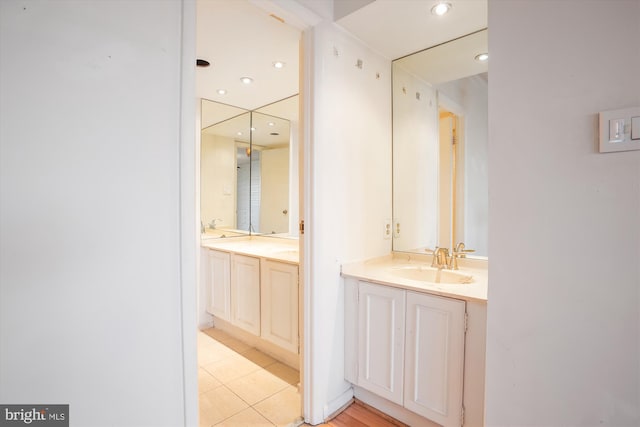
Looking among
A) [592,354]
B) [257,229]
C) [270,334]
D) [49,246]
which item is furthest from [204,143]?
[592,354]

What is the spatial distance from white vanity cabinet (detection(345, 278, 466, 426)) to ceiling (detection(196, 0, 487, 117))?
1462mm

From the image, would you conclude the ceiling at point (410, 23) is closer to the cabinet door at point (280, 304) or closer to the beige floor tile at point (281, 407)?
the cabinet door at point (280, 304)

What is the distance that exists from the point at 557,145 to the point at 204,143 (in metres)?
2.96

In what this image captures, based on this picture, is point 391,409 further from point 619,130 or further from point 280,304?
point 619,130

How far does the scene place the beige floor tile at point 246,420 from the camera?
1733mm

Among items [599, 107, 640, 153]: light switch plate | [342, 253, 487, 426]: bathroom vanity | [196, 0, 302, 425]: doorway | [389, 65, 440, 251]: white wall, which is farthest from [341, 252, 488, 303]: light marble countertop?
[599, 107, 640, 153]: light switch plate

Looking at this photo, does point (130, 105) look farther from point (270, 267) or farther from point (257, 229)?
point (257, 229)

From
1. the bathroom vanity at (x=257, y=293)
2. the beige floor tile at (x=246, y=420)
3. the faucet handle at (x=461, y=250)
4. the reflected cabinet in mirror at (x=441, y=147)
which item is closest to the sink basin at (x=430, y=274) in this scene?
the faucet handle at (x=461, y=250)

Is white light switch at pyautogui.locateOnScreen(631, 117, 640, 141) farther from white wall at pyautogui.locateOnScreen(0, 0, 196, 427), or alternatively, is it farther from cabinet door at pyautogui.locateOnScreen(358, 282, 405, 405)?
white wall at pyautogui.locateOnScreen(0, 0, 196, 427)

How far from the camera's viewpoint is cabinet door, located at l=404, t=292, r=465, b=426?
1.44 metres

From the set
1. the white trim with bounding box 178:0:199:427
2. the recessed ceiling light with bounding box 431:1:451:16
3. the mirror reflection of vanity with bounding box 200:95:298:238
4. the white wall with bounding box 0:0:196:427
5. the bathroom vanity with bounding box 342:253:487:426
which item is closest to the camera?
the white wall with bounding box 0:0:196:427

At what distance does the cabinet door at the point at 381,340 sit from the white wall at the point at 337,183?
15cm

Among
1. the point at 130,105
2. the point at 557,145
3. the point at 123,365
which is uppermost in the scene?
the point at 130,105

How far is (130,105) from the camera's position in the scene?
99 centimetres
